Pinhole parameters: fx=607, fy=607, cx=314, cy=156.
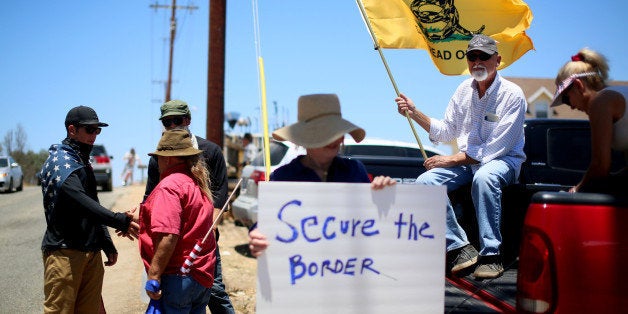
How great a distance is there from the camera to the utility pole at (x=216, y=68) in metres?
10.7

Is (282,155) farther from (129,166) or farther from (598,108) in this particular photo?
(129,166)

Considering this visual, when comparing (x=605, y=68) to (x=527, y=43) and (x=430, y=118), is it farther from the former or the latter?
(x=527, y=43)

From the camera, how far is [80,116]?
4051 millimetres

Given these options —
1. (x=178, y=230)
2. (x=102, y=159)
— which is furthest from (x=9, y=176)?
(x=178, y=230)

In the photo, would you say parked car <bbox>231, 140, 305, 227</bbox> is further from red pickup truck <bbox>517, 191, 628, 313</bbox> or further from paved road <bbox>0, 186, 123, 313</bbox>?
red pickup truck <bbox>517, 191, 628, 313</bbox>

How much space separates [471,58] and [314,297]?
84.5 inches

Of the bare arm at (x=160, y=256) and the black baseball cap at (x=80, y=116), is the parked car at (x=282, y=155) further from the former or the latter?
the bare arm at (x=160, y=256)

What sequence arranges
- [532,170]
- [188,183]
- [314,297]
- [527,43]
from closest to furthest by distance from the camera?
[314,297] → [188,183] → [527,43] → [532,170]

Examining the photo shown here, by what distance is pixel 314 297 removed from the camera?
250cm

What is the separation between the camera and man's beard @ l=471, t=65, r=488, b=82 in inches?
153

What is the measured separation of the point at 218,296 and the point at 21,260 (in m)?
6.20

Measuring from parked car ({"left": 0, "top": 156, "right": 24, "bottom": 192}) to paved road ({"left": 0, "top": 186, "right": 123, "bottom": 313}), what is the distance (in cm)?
819

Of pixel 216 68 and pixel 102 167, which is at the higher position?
pixel 216 68

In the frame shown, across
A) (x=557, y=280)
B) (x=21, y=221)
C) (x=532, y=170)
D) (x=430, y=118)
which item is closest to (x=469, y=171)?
(x=430, y=118)
